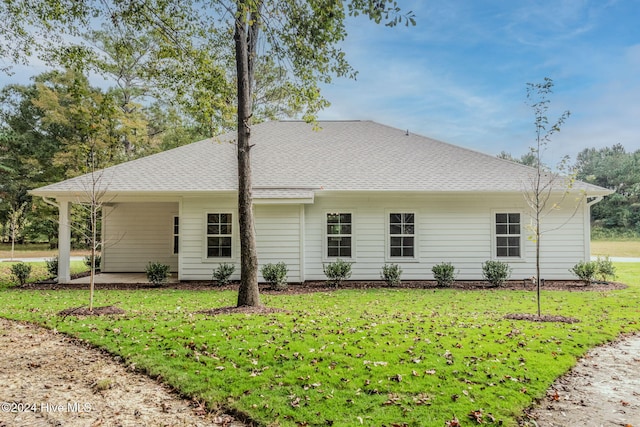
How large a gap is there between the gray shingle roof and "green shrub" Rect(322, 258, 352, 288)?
94.6 inches

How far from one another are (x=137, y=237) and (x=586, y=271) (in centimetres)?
1608

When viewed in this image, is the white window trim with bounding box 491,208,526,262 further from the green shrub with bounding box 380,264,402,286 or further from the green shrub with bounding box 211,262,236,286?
the green shrub with bounding box 211,262,236,286

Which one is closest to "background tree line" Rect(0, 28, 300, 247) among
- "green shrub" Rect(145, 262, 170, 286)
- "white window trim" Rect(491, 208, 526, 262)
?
"green shrub" Rect(145, 262, 170, 286)

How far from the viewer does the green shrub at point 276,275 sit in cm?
1221

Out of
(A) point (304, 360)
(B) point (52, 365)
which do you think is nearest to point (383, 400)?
(A) point (304, 360)

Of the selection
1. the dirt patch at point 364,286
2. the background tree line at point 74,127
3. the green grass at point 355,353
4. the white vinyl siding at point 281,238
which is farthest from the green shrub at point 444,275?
the background tree line at point 74,127

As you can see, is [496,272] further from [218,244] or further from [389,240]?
[218,244]

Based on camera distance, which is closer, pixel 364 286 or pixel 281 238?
pixel 364 286

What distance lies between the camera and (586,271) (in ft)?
41.8

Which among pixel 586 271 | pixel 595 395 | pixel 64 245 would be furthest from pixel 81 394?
pixel 586 271

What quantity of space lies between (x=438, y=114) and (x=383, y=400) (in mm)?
22368

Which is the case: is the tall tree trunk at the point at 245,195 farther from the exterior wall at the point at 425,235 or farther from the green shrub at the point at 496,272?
the green shrub at the point at 496,272

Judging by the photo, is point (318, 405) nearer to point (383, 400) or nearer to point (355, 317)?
point (383, 400)

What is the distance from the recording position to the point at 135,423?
3.68m
